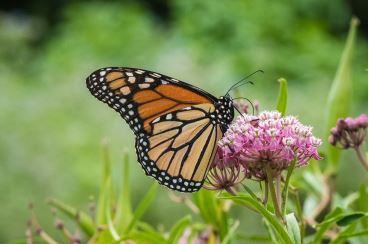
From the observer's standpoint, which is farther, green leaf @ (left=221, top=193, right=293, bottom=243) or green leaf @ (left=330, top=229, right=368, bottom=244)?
green leaf @ (left=330, top=229, right=368, bottom=244)

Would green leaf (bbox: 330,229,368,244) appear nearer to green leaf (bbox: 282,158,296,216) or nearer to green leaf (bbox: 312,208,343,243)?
green leaf (bbox: 312,208,343,243)

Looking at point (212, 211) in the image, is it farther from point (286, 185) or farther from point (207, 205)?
point (286, 185)

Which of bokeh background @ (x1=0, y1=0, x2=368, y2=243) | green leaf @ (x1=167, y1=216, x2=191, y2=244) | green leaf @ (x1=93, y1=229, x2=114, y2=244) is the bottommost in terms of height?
green leaf @ (x1=93, y1=229, x2=114, y2=244)

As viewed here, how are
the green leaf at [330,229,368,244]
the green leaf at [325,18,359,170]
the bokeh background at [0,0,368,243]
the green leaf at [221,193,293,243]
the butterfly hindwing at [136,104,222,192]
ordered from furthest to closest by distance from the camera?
the bokeh background at [0,0,368,243] → the green leaf at [325,18,359,170] → the butterfly hindwing at [136,104,222,192] → the green leaf at [330,229,368,244] → the green leaf at [221,193,293,243]

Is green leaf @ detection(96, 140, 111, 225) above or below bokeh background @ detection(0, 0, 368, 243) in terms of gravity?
below

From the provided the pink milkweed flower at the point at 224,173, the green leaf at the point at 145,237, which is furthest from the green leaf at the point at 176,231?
the pink milkweed flower at the point at 224,173

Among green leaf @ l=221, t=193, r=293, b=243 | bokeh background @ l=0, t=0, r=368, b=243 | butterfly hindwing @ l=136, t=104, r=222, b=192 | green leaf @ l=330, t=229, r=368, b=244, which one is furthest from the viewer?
bokeh background @ l=0, t=0, r=368, b=243

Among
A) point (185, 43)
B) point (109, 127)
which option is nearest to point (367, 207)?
point (109, 127)

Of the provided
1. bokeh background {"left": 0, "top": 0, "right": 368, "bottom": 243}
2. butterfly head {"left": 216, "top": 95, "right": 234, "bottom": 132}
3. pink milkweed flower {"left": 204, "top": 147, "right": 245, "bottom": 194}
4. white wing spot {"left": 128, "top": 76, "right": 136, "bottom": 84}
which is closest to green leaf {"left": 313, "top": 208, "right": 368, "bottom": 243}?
pink milkweed flower {"left": 204, "top": 147, "right": 245, "bottom": 194}

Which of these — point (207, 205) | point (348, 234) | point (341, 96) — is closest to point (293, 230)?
point (348, 234)

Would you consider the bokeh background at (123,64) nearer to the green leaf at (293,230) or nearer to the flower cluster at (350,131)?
the flower cluster at (350,131)
